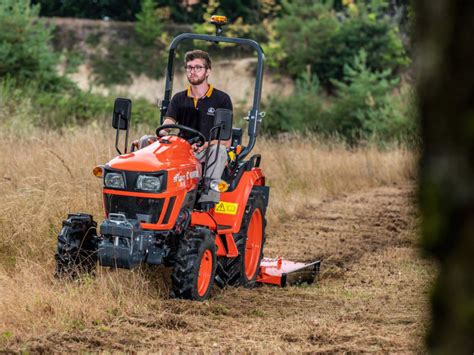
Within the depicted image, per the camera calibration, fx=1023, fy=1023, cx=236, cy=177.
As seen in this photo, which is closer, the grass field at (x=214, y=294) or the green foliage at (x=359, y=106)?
the grass field at (x=214, y=294)

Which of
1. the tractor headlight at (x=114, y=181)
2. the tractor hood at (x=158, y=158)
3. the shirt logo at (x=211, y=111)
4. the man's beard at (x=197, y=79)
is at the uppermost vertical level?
the man's beard at (x=197, y=79)

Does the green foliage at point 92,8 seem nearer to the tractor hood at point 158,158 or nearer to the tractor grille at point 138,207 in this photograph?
the tractor hood at point 158,158

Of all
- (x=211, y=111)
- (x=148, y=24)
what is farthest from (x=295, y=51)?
(x=211, y=111)

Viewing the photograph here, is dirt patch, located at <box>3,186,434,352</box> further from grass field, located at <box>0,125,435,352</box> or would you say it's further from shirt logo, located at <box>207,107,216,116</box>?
shirt logo, located at <box>207,107,216,116</box>

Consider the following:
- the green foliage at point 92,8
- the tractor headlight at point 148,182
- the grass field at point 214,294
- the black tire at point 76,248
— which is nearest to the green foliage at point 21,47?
the grass field at point 214,294

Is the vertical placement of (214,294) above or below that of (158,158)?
below

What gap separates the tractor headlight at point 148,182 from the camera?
707 centimetres

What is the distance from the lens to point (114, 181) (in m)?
7.16

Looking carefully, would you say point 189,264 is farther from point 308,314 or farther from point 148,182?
point 308,314

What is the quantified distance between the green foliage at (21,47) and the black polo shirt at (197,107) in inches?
653

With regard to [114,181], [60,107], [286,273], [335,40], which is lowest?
[60,107]

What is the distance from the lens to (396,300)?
7797 millimetres

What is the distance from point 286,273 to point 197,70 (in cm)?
190

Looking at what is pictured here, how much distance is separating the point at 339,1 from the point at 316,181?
24667 millimetres
